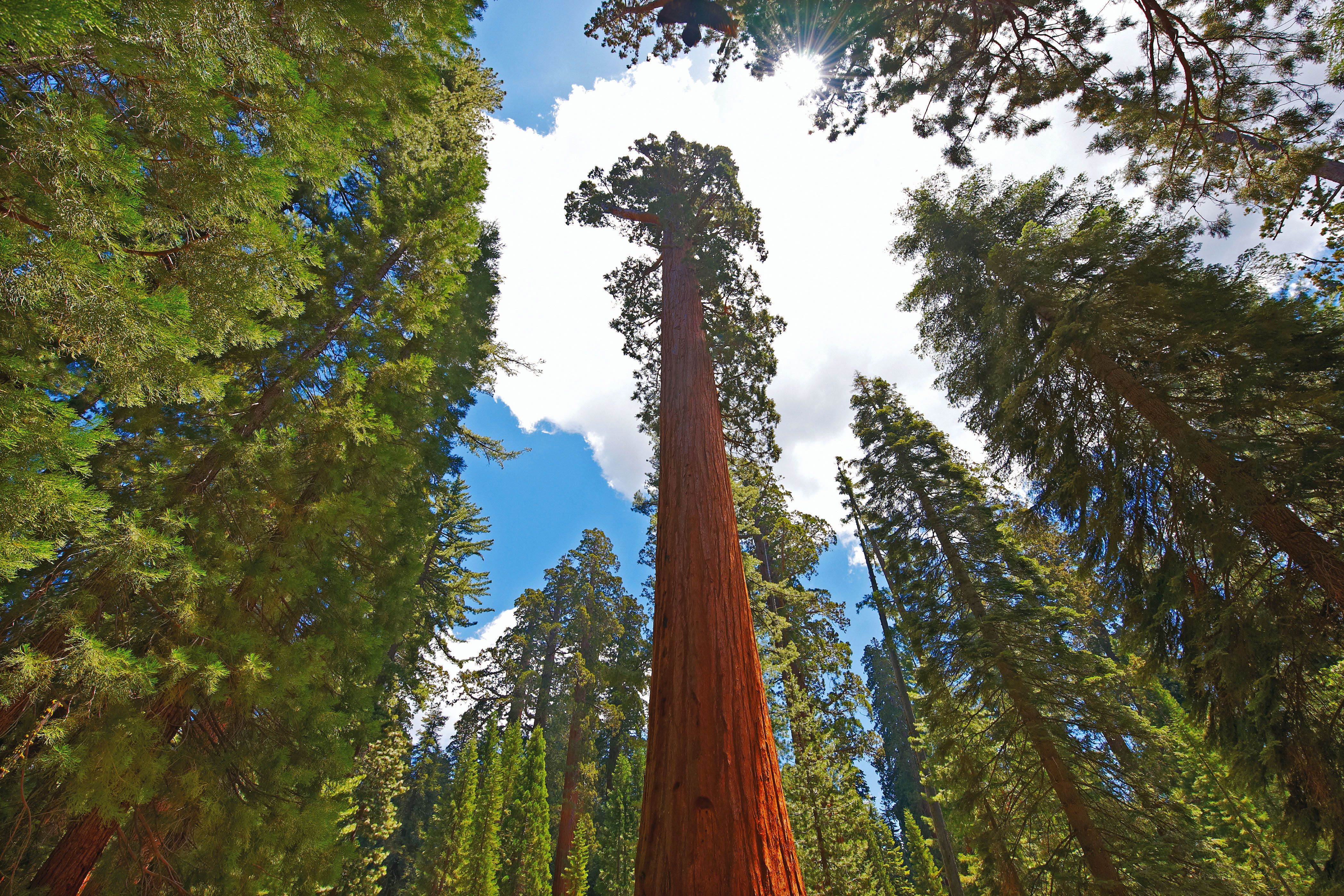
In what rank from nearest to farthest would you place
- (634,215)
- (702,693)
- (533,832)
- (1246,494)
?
(702,693), (1246,494), (634,215), (533,832)

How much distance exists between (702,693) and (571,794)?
1679cm

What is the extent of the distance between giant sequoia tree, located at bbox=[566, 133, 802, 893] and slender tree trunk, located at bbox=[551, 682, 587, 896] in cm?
1399

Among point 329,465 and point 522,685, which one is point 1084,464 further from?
point 522,685

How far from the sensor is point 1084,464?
6.25 meters

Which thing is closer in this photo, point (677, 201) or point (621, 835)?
point (677, 201)

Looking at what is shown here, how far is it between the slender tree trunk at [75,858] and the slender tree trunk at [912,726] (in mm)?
11956

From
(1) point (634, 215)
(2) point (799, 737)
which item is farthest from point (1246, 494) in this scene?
(1) point (634, 215)

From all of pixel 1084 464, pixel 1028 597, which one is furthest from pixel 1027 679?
pixel 1084 464

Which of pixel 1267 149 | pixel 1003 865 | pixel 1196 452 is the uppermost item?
pixel 1267 149

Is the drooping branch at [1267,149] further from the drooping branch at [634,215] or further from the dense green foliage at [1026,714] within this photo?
the drooping branch at [634,215]

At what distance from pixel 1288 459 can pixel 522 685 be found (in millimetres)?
20910

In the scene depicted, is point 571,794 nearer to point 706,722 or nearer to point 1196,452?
point 706,722

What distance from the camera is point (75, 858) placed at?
3389 millimetres

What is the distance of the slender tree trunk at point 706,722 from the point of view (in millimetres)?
1786
